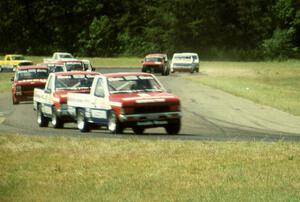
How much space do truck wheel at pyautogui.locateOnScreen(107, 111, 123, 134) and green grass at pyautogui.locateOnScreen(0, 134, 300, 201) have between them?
2214 mm

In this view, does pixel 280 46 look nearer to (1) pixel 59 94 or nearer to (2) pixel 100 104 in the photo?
(1) pixel 59 94

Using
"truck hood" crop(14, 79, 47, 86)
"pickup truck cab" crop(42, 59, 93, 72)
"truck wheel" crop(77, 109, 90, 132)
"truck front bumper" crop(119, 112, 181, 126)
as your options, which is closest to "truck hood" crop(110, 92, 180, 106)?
"truck front bumper" crop(119, 112, 181, 126)

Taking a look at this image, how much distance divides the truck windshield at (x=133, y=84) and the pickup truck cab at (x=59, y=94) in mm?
3317

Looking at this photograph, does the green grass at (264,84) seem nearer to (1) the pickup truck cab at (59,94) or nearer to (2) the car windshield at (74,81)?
(2) the car windshield at (74,81)

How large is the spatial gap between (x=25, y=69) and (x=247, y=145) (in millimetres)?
25445

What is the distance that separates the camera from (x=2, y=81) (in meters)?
66.6

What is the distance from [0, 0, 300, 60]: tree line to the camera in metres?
113

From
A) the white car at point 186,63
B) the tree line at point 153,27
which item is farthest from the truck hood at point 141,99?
the tree line at point 153,27

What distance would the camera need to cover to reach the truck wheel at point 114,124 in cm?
2209

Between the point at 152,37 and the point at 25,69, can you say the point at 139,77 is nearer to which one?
the point at 25,69

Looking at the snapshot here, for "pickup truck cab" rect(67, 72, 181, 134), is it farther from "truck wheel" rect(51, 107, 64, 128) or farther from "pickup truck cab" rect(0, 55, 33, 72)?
"pickup truck cab" rect(0, 55, 33, 72)

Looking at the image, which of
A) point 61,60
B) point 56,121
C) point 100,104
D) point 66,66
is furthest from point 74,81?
point 61,60

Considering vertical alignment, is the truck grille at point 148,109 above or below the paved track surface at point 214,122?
above

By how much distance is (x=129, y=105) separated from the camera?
21812 millimetres
